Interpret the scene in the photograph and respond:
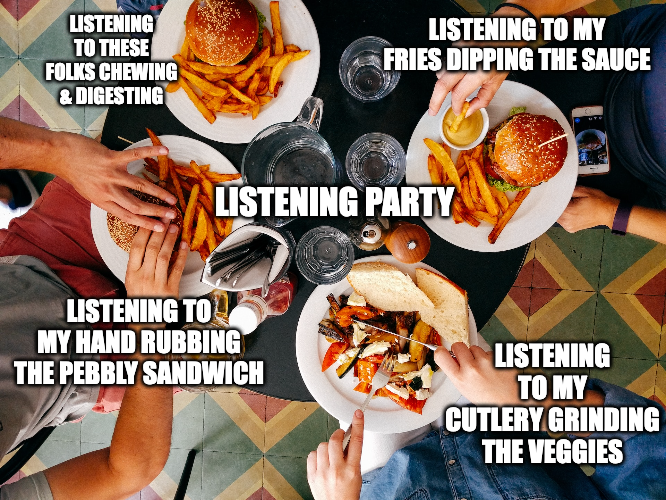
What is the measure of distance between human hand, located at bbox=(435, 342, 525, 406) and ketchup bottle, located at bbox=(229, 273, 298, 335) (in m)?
0.54

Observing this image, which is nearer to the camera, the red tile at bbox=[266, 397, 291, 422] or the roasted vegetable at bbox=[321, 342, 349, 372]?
the roasted vegetable at bbox=[321, 342, 349, 372]

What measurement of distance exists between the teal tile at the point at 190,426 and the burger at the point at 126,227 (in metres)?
1.44

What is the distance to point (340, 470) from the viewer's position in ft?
5.05

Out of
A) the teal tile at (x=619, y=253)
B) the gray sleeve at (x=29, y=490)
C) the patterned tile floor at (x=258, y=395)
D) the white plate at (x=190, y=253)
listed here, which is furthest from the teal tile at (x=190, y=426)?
the teal tile at (x=619, y=253)

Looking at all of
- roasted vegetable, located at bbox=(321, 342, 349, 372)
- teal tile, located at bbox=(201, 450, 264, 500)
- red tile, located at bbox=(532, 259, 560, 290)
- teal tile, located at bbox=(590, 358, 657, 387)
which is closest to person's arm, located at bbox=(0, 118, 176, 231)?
roasted vegetable, located at bbox=(321, 342, 349, 372)

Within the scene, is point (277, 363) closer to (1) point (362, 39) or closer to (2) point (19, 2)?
(1) point (362, 39)

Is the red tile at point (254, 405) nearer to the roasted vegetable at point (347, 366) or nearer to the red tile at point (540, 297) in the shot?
the roasted vegetable at point (347, 366)

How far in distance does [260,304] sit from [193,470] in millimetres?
1813

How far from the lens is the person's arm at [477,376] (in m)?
1.57

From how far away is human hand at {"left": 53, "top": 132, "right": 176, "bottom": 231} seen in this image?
1.61 m

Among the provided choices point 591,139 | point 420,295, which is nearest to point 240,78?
point 420,295

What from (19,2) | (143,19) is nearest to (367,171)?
(143,19)

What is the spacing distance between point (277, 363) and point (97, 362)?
26.9 inches

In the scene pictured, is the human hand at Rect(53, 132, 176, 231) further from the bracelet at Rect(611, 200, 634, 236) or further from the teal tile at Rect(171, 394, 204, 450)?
the bracelet at Rect(611, 200, 634, 236)
